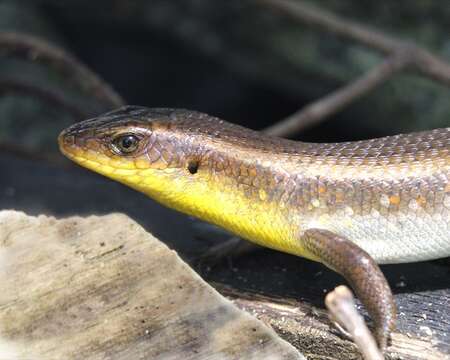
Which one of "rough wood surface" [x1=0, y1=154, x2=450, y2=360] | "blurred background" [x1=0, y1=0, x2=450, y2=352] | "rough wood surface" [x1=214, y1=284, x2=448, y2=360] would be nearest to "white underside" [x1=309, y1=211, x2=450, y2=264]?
"rough wood surface" [x1=0, y1=154, x2=450, y2=360]

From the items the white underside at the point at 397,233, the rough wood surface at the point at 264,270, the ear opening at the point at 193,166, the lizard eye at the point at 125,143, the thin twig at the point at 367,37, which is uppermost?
the thin twig at the point at 367,37

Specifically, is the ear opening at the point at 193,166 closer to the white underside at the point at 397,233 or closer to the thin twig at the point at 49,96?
the white underside at the point at 397,233

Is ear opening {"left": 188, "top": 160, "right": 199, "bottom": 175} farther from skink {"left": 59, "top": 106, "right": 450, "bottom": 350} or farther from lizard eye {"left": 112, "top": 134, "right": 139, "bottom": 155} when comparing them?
lizard eye {"left": 112, "top": 134, "right": 139, "bottom": 155}

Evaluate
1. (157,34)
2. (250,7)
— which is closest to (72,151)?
(250,7)

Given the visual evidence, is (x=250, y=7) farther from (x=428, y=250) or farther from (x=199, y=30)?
(x=428, y=250)

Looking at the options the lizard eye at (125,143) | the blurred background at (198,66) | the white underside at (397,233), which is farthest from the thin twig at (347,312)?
the blurred background at (198,66)

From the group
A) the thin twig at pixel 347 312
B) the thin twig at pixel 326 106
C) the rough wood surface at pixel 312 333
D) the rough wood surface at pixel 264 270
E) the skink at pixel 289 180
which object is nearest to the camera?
the thin twig at pixel 347 312

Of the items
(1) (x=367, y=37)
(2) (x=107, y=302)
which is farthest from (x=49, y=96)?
(2) (x=107, y=302)
